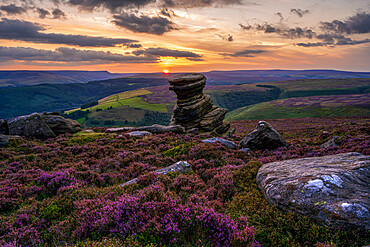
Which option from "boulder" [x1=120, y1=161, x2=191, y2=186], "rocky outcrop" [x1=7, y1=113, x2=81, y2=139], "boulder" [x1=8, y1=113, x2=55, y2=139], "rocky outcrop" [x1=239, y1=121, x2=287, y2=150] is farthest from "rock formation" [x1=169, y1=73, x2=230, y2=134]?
"boulder" [x1=120, y1=161, x2=191, y2=186]

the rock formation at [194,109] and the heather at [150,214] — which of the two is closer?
the heather at [150,214]

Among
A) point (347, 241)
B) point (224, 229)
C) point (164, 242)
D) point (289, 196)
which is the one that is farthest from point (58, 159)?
point (347, 241)

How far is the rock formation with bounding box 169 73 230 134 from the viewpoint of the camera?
32.2 metres

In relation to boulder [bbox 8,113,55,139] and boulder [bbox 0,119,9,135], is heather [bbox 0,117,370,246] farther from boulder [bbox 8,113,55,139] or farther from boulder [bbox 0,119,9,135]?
boulder [bbox 0,119,9,135]

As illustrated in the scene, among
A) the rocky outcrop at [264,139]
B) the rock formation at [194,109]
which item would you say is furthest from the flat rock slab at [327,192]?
the rock formation at [194,109]

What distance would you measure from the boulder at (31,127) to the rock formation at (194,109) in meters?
19.1

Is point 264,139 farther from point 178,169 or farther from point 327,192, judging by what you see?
point 327,192

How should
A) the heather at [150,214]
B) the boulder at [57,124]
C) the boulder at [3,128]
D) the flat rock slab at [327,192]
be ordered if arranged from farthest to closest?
the boulder at [57,124], the boulder at [3,128], the flat rock slab at [327,192], the heather at [150,214]

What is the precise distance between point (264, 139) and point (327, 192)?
1183cm

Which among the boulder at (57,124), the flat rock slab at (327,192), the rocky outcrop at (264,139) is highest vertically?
the flat rock slab at (327,192)

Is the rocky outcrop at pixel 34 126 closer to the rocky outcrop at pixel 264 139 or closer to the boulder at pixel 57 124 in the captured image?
the boulder at pixel 57 124

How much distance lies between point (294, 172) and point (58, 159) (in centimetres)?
1550

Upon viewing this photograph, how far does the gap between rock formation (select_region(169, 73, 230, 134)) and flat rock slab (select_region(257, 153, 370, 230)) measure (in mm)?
24152

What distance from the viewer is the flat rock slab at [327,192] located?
4.89 meters
